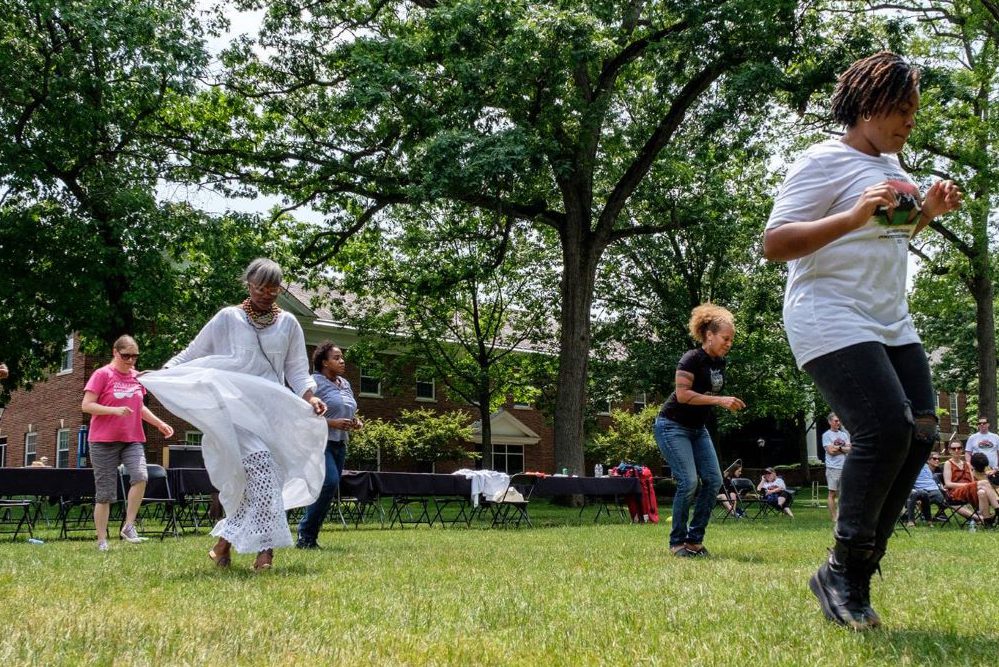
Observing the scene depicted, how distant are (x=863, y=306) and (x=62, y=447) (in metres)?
38.2

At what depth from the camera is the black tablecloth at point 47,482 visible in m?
10.7

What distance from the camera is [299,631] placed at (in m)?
3.69

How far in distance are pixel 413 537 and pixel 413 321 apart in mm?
23299

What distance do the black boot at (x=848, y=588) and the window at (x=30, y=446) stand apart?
40270mm

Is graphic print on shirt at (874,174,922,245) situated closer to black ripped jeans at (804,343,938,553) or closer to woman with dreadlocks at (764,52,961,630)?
woman with dreadlocks at (764,52,961,630)

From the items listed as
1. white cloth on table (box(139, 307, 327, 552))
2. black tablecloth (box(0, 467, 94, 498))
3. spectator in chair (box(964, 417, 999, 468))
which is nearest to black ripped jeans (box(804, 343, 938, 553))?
white cloth on table (box(139, 307, 327, 552))

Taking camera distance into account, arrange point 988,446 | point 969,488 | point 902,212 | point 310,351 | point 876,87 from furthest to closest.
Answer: point 310,351 < point 988,446 < point 969,488 < point 876,87 < point 902,212

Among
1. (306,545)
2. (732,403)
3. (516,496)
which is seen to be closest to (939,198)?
(732,403)

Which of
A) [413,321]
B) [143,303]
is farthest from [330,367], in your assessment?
[413,321]

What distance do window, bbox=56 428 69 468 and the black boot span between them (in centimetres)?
3755

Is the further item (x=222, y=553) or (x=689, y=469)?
(x=689, y=469)

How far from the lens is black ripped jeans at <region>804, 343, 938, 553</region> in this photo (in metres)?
3.55

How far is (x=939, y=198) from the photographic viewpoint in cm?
364

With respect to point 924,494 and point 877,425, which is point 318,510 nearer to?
point 877,425
